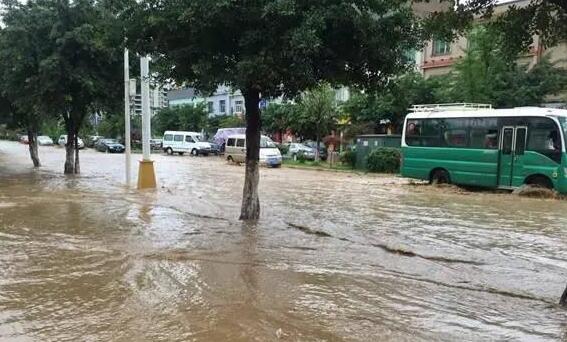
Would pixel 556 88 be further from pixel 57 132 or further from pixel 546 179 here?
pixel 57 132

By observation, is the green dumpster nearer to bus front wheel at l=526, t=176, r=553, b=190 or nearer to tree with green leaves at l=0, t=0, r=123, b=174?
bus front wheel at l=526, t=176, r=553, b=190

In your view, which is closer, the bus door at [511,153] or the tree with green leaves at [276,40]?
the tree with green leaves at [276,40]

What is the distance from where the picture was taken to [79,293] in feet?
22.1

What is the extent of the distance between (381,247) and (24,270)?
5356 mm

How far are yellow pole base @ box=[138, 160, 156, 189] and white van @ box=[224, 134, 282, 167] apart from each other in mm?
15790

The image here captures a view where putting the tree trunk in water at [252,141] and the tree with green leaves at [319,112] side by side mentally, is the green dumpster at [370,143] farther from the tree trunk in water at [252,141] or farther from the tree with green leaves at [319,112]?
the tree trunk in water at [252,141]

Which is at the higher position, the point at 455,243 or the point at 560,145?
the point at 560,145

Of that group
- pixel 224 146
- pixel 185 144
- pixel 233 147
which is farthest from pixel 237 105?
pixel 233 147

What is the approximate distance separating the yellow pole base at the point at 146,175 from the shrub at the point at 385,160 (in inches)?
554

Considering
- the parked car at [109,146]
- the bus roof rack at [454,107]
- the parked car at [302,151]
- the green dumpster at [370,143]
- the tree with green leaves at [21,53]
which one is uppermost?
the tree with green leaves at [21,53]

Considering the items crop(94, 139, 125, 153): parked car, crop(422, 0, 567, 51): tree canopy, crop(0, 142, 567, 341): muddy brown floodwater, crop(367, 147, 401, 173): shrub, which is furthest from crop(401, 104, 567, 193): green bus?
crop(94, 139, 125, 153): parked car

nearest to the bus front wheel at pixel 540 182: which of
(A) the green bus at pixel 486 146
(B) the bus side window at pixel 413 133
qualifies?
(A) the green bus at pixel 486 146

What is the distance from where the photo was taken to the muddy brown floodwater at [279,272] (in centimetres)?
571

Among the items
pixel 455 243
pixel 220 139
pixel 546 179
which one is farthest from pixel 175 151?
pixel 455 243
